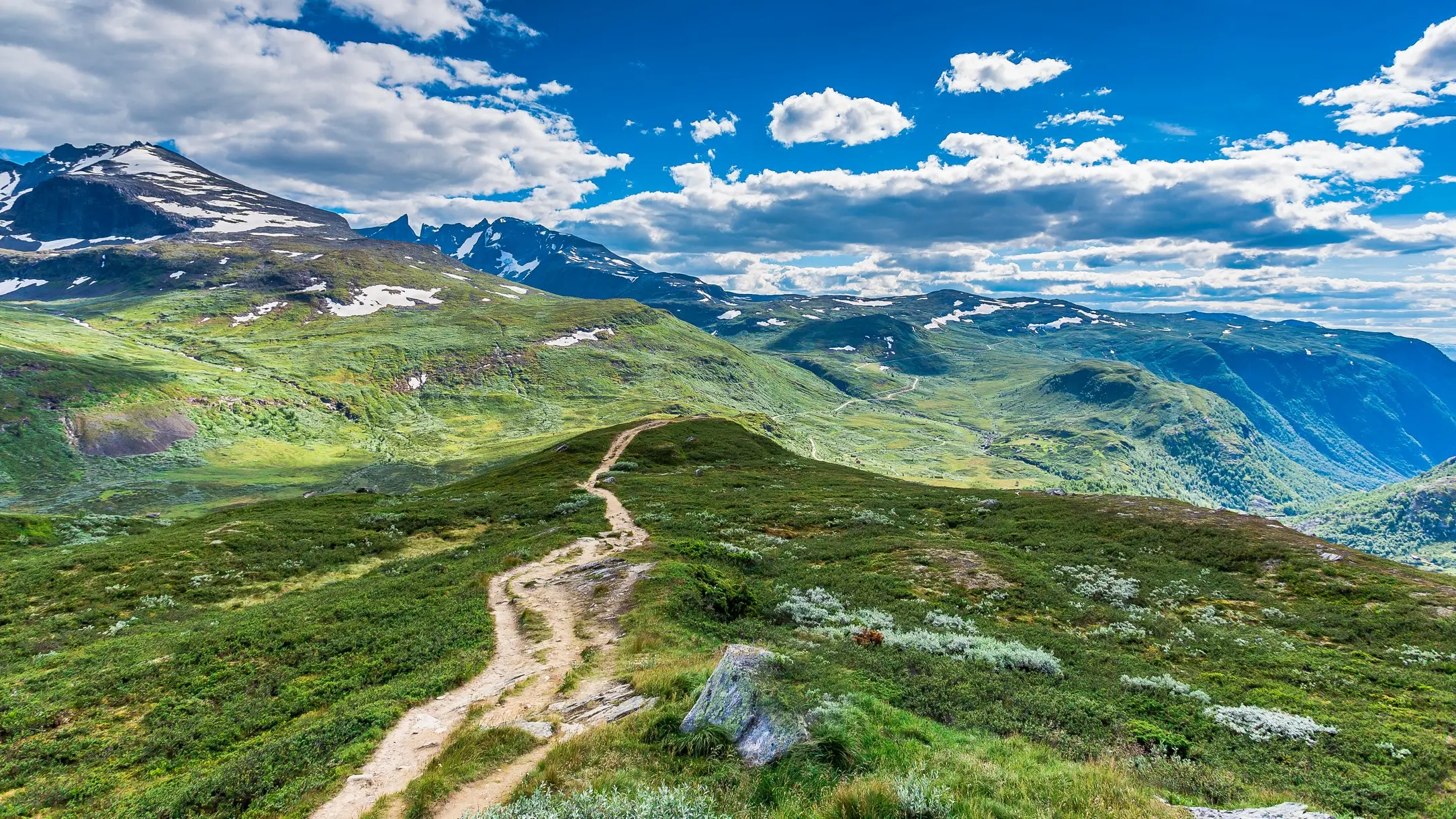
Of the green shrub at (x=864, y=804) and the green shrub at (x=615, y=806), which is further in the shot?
the green shrub at (x=615, y=806)

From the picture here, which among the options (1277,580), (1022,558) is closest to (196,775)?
(1022,558)

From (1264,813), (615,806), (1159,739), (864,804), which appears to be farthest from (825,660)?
(1264,813)

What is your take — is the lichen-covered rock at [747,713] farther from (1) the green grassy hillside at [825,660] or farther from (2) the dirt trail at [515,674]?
(2) the dirt trail at [515,674]

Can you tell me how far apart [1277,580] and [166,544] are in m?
79.9

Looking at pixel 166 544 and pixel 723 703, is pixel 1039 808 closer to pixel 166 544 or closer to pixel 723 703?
pixel 723 703

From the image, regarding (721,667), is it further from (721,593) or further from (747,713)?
(721,593)

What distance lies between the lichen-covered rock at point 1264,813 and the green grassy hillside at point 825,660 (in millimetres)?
1003

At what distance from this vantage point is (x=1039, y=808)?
10492 mm

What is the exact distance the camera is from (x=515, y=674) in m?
21.4

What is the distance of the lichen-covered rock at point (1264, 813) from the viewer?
34.6ft

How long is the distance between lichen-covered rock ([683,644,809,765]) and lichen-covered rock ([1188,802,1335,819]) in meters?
7.99

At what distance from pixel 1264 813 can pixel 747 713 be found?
10675 millimetres

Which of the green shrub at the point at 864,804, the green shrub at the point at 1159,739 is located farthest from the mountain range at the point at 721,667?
the green shrub at the point at 1159,739

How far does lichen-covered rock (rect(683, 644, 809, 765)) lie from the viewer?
1302 cm
